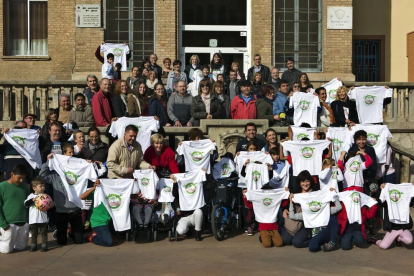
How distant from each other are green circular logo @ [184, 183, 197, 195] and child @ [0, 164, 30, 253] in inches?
110

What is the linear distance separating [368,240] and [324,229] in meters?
0.96

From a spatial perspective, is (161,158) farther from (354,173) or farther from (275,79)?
(275,79)

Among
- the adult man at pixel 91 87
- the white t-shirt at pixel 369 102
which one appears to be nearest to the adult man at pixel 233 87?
the white t-shirt at pixel 369 102

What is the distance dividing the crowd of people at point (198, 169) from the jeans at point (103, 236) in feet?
0.06

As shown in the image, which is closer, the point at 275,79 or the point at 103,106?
the point at 103,106

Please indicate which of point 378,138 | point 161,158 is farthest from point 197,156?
point 378,138

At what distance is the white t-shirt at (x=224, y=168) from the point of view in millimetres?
13969

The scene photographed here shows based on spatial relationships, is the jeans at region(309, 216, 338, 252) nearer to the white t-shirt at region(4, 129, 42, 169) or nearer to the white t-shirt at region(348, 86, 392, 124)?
the white t-shirt at region(348, 86, 392, 124)

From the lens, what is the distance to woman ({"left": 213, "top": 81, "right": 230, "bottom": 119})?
53.5 feet

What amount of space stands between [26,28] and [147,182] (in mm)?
12316

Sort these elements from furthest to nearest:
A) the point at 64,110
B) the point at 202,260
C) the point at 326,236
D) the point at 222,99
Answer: the point at 222,99, the point at 64,110, the point at 326,236, the point at 202,260

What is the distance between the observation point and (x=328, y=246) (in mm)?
12555

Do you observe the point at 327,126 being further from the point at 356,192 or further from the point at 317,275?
the point at 317,275

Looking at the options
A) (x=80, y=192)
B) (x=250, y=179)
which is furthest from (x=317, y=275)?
(x=80, y=192)
